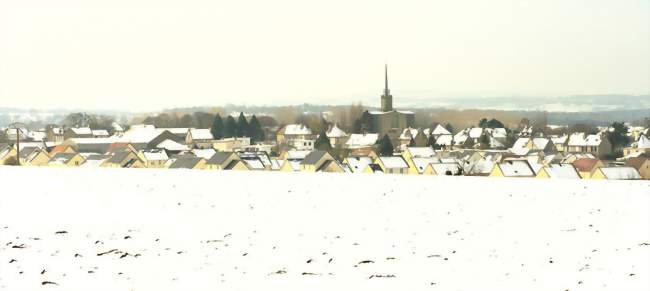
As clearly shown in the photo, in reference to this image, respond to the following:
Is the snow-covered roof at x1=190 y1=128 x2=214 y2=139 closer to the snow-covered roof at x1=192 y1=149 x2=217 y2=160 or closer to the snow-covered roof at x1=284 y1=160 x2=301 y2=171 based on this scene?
the snow-covered roof at x1=192 y1=149 x2=217 y2=160

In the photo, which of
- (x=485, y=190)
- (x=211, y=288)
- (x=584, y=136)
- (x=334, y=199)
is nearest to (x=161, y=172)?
(x=334, y=199)

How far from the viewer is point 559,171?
35.3 m

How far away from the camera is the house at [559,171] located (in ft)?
111

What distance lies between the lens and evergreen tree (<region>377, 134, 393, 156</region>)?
48938 millimetres

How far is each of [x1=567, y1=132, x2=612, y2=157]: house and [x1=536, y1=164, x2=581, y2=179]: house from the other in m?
8.49

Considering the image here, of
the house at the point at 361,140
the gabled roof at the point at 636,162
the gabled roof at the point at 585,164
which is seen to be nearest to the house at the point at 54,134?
the house at the point at 361,140

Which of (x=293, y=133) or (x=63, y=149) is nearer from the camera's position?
(x=63, y=149)

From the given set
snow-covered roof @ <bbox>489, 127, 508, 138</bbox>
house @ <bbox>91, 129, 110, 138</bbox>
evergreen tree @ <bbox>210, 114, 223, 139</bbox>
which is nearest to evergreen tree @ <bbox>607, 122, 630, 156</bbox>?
snow-covered roof @ <bbox>489, 127, 508, 138</bbox>

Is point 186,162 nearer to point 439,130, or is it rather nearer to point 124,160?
point 124,160

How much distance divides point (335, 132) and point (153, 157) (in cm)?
1919

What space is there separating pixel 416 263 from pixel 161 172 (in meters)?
13.5

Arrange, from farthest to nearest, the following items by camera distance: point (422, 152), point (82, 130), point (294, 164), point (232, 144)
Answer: point (82, 130), point (422, 152), point (232, 144), point (294, 164)

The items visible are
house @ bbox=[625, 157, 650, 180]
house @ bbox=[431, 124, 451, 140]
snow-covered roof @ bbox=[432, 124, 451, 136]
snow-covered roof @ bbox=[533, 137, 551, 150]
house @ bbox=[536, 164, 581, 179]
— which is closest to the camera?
house @ bbox=[625, 157, 650, 180]

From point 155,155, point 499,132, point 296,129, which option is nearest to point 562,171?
point 296,129
